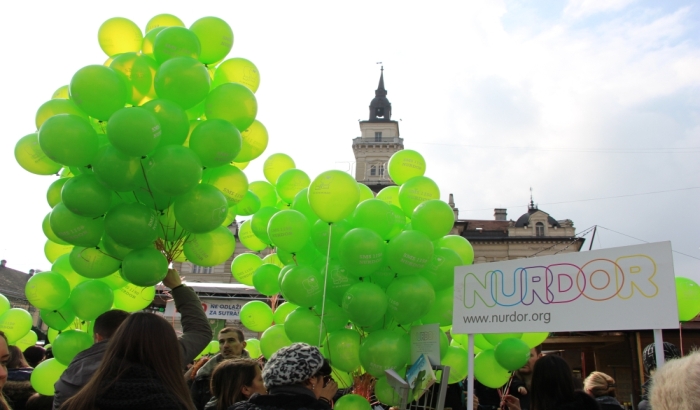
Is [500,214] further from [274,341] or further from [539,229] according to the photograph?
[274,341]

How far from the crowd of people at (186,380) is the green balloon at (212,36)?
6.40ft

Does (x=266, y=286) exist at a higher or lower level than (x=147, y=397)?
higher

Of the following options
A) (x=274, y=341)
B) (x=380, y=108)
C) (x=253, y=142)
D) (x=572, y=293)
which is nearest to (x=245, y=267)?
(x=274, y=341)

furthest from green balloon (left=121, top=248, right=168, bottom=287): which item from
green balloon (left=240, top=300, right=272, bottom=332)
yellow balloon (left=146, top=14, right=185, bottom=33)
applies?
green balloon (left=240, top=300, right=272, bottom=332)

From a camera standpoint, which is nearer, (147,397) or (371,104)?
(147,397)

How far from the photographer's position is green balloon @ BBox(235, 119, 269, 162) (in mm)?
4863

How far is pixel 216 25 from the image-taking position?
4672 mm

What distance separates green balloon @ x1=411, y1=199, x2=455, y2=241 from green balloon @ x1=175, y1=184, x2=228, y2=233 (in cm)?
176

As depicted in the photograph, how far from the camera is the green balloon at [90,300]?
4543 mm

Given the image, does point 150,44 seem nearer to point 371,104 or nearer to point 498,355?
point 498,355

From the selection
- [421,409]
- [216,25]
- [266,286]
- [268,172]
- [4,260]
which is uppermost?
[4,260]

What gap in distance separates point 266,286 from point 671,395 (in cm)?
462

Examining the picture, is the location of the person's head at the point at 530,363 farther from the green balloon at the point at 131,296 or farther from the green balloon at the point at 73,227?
the green balloon at the point at 73,227

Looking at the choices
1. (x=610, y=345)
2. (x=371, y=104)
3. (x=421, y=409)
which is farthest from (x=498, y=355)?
(x=371, y=104)
